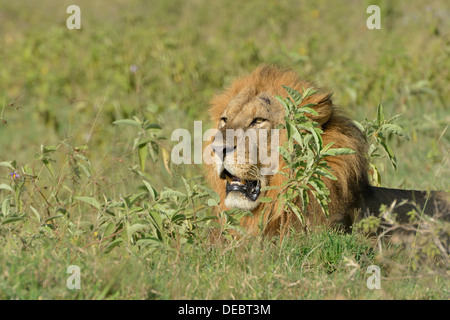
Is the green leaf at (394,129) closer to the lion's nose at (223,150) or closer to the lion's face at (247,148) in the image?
the lion's face at (247,148)

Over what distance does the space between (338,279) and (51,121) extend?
566 centimetres

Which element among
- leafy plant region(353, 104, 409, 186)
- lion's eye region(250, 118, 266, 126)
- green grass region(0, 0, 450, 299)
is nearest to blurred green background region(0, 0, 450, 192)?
green grass region(0, 0, 450, 299)

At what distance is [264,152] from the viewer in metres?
4.37

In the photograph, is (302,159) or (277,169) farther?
(277,169)

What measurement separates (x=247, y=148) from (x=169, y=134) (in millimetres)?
3159

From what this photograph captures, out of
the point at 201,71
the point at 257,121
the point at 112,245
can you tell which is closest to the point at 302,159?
the point at 257,121

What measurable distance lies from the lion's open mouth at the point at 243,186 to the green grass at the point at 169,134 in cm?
31

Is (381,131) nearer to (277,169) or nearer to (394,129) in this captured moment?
(394,129)

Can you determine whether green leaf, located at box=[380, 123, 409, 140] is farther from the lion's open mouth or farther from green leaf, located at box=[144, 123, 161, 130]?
green leaf, located at box=[144, 123, 161, 130]

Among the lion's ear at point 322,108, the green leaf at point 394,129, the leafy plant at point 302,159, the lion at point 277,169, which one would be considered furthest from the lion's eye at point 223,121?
the green leaf at point 394,129

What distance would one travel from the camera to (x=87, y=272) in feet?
11.1

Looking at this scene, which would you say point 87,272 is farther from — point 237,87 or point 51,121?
point 51,121

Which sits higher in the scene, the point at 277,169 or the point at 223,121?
the point at 223,121

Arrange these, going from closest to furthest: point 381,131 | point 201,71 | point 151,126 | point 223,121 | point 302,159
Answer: point 302,159 → point 381,131 → point 223,121 → point 151,126 → point 201,71
